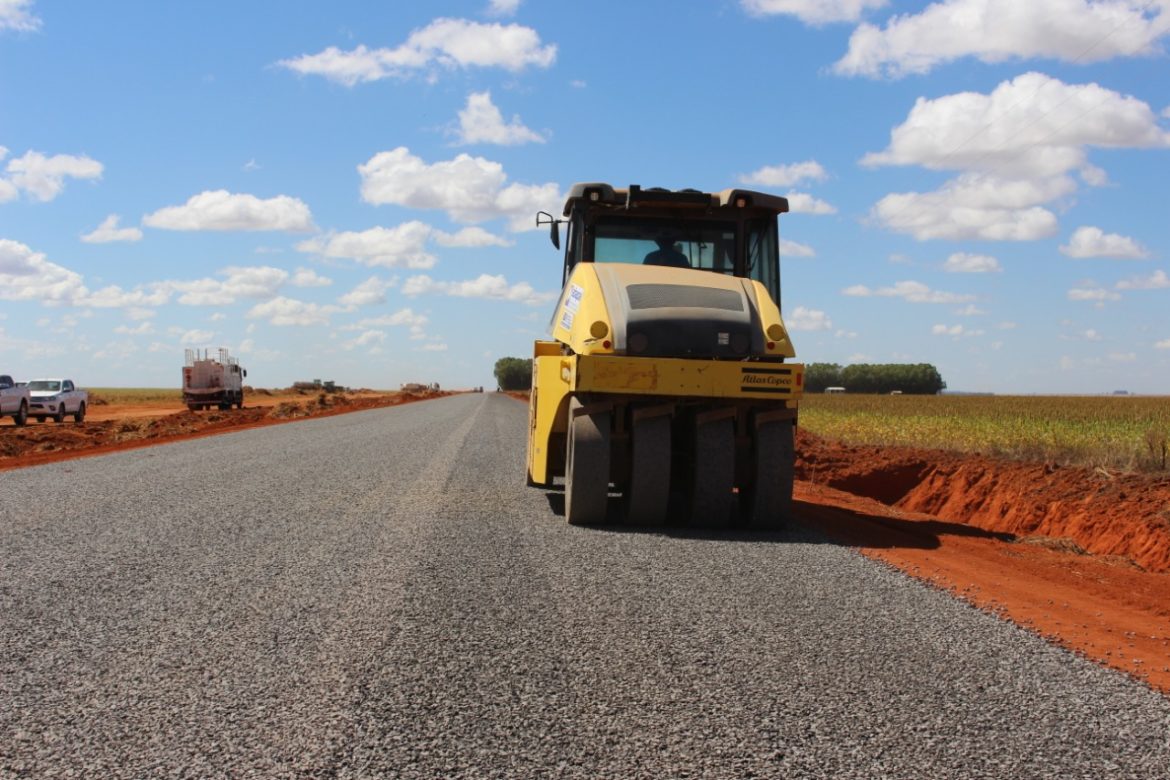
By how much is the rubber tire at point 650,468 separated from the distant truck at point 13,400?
29.8 m

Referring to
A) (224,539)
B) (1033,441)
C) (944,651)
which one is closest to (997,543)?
(944,651)

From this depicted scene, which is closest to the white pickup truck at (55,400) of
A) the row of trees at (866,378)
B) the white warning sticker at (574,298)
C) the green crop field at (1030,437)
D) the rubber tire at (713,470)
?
the green crop field at (1030,437)

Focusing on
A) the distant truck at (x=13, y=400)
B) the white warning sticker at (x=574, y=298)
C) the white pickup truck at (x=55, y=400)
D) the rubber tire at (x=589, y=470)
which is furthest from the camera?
the white pickup truck at (x=55, y=400)

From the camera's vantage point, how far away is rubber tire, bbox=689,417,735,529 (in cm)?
977

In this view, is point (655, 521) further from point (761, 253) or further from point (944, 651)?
point (944, 651)

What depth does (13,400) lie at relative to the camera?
110 feet

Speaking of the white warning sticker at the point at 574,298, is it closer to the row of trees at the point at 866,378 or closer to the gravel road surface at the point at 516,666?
the gravel road surface at the point at 516,666

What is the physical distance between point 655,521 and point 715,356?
169cm

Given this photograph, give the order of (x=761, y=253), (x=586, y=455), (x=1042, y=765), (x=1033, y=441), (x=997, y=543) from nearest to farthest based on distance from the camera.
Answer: (x=1042, y=765), (x=586, y=455), (x=997, y=543), (x=761, y=253), (x=1033, y=441)

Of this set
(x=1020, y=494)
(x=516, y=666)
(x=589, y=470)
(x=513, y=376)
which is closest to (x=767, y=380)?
(x=589, y=470)

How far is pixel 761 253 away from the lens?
11305 millimetres

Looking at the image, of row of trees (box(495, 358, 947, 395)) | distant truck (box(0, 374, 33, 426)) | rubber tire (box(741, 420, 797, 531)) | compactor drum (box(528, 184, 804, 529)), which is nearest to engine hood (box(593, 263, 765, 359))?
compactor drum (box(528, 184, 804, 529))

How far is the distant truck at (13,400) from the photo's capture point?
33.0 m

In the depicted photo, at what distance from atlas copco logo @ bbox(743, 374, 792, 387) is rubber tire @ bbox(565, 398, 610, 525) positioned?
4.56 feet
